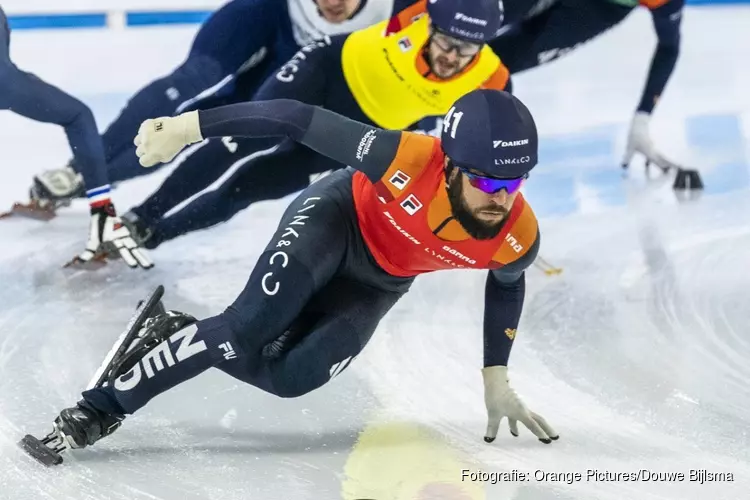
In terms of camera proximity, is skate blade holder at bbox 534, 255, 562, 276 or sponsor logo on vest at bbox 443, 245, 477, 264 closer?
sponsor logo on vest at bbox 443, 245, 477, 264

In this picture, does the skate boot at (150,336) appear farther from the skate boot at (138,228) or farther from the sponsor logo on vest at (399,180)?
the skate boot at (138,228)

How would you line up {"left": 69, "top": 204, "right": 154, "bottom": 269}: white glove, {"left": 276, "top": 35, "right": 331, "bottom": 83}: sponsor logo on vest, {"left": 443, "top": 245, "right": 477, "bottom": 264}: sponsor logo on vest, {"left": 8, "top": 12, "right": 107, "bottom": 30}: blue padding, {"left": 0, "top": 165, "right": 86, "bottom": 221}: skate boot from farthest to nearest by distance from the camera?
{"left": 8, "top": 12, "right": 107, "bottom": 30}: blue padding, {"left": 0, "top": 165, "right": 86, "bottom": 221}: skate boot, {"left": 276, "top": 35, "right": 331, "bottom": 83}: sponsor logo on vest, {"left": 69, "top": 204, "right": 154, "bottom": 269}: white glove, {"left": 443, "top": 245, "right": 477, "bottom": 264}: sponsor logo on vest

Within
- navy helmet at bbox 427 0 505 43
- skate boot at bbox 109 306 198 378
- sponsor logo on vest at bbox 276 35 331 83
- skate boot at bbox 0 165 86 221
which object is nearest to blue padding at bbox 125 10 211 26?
skate boot at bbox 0 165 86 221

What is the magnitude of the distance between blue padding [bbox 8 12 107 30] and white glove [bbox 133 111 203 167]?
5009mm

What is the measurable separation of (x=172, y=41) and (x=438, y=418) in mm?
5215

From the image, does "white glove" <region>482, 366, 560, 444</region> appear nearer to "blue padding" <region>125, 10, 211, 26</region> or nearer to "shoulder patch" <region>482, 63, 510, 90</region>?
"shoulder patch" <region>482, 63, 510, 90</region>

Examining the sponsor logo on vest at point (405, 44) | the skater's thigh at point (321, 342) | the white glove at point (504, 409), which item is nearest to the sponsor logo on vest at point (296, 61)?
the sponsor logo on vest at point (405, 44)

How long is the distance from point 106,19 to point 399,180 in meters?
5.56

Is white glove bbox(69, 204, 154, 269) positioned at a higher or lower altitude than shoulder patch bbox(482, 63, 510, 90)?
lower

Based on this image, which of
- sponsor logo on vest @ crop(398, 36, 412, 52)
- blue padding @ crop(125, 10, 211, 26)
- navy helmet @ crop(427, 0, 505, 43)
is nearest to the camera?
navy helmet @ crop(427, 0, 505, 43)

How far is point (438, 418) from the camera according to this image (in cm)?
310

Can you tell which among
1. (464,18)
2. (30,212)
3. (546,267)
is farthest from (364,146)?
(30,212)

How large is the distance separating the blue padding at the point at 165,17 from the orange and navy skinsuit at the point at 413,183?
5.38 meters

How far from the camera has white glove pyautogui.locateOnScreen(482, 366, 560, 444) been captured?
9.51 feet
